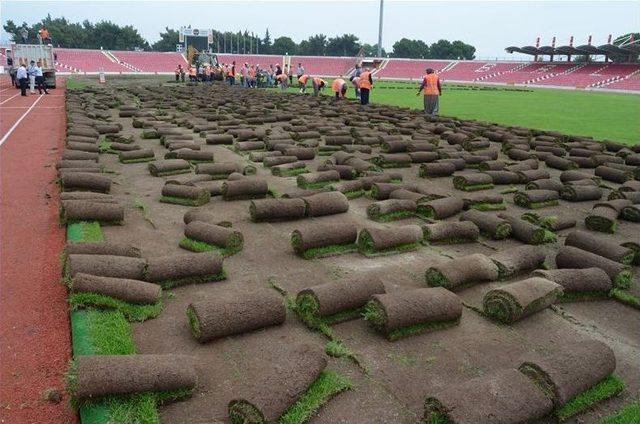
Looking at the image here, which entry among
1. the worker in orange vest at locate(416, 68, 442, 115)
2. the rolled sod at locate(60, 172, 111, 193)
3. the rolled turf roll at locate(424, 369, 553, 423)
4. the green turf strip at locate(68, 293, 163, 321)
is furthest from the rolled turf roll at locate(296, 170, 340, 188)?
the worker in orange vest at locate(416, 68, 442, 115)

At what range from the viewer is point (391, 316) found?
4.83 meters

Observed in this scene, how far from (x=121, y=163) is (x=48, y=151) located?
3.25 meters

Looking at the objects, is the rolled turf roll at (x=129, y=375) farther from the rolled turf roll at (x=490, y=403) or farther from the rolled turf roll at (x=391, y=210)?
the rolled turf roll at (x=391, y=210)

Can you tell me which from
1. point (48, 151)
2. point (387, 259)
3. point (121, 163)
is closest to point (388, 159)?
point (387, 259)

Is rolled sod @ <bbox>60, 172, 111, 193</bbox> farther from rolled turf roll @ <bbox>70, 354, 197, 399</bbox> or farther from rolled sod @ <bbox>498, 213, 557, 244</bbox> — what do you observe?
rolled sod @ <bbox>498, 213, 557, 244</bbox>

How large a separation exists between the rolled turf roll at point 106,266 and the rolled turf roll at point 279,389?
2314 mm

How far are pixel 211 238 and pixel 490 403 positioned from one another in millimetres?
4560

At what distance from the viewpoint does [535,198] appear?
9766 mm

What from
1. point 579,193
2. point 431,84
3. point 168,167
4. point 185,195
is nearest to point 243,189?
point 185,195

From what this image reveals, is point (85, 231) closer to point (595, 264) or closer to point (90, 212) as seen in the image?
point (90, 212)

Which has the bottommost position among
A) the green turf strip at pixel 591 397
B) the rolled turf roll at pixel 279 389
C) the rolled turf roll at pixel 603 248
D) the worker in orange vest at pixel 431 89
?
the green turf strip at pixel 591 397

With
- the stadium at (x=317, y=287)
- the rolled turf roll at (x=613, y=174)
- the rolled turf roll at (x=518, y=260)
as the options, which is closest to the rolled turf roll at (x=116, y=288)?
the stadium at (x=317, y=287)

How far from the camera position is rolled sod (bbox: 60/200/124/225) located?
293 inches

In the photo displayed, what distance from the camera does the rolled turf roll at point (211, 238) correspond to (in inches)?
272
